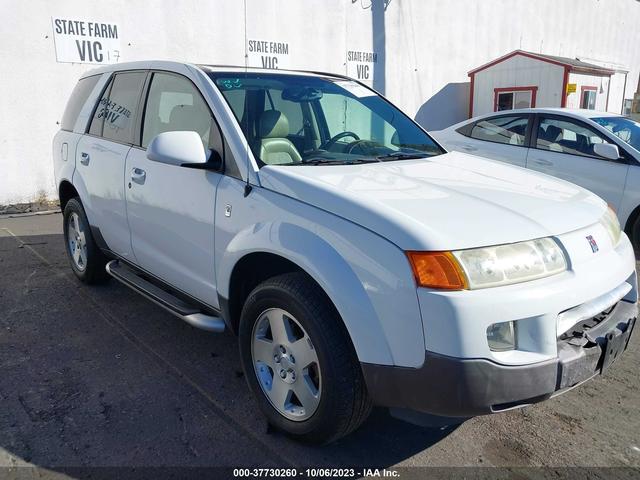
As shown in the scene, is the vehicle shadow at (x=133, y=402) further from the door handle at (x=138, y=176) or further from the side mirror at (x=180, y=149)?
the side mirror at (x=180, y=149)

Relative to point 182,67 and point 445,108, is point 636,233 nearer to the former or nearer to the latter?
point 182,67

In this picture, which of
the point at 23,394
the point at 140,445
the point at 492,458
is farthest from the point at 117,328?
the point at 492,458

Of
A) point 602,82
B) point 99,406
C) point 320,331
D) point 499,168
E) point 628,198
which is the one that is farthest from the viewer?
point 602,82

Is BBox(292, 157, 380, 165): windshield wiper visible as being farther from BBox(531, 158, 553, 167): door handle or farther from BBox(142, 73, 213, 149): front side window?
BBox(531, 158, 553, 167): door handle

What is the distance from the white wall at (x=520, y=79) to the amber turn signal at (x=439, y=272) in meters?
12.9

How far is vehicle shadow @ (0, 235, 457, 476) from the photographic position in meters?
2.61

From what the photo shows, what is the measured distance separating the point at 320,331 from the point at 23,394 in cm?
194

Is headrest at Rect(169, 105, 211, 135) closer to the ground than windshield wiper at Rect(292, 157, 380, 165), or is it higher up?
higher up

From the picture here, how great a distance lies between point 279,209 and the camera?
2.56 metres

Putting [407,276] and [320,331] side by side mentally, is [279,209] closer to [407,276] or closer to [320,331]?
[320,331]

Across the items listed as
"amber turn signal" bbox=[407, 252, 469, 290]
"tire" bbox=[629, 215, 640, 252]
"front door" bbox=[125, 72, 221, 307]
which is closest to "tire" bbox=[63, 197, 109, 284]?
"front door" bbox=[125, 72, 221, 307]

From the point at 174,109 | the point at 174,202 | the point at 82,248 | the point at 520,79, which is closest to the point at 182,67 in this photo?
the point at 174,109

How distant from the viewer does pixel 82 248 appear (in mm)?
4699

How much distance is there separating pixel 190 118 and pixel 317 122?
0.80m
